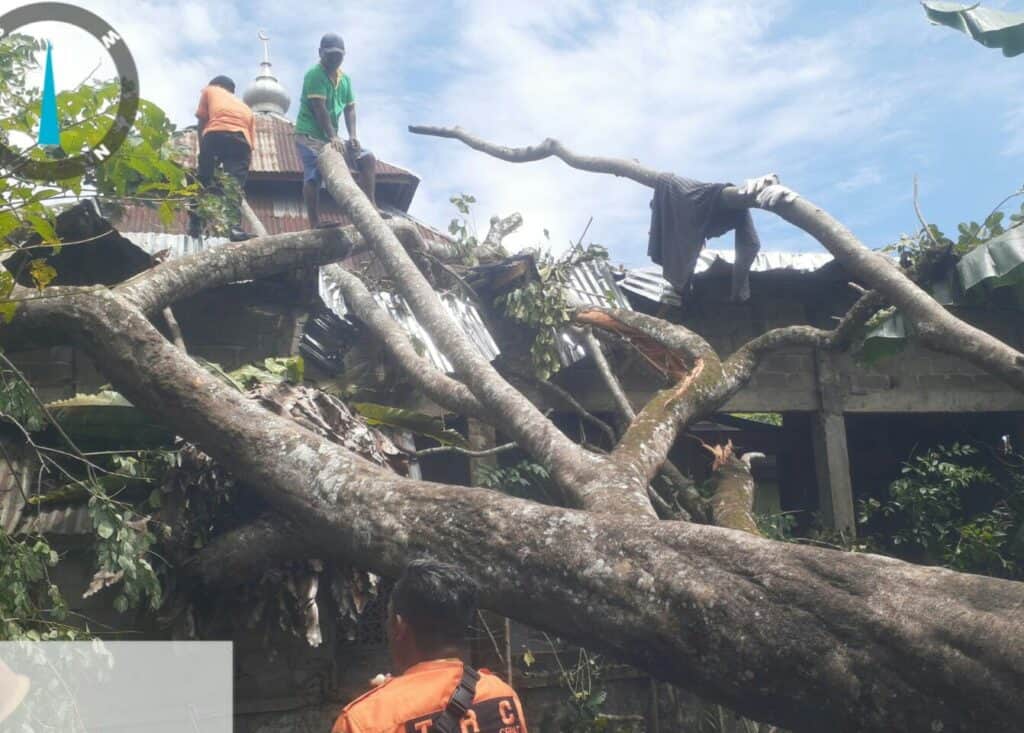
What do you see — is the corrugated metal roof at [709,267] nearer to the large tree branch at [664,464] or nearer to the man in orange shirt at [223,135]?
the large tree branch at [664,464]

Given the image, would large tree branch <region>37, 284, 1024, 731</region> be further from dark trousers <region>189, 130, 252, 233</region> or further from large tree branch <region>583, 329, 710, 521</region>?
dark trousers <region>189, 130, 252, 233</region>

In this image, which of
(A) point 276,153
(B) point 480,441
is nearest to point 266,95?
(A) point 276,153

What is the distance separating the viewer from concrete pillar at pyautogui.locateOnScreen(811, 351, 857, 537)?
7.54 meters

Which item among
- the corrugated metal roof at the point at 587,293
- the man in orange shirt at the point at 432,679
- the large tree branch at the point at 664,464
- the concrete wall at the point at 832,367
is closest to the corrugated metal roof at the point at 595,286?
the corrugated metal roof at the point at 587,293

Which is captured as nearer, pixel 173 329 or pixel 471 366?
pixel 471 366

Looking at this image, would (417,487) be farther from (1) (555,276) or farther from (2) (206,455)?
(1) (555,276)

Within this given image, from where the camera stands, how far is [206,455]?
14.4 feet

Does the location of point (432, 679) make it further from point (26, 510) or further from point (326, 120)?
point (326, 120)

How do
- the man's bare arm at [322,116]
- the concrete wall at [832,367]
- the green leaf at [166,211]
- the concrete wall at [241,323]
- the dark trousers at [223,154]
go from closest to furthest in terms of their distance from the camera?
the green leaf at [166,211]
the concrete wall at [241,323]
the man's bare arm at [322,116]
the dark trousers at [223,154]
the concrete wall at [832,367]

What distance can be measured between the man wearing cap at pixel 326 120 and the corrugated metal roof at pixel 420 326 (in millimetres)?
767

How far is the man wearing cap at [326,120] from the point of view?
7223 millimetres

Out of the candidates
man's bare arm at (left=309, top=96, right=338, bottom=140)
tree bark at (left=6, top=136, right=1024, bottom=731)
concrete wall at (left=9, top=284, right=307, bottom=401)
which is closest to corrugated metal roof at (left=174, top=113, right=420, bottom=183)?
man's bare arm at (left=309, top=96, right=338, bottom=140)

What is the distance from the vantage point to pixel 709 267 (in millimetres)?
7168

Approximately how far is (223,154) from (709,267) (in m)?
3.91
